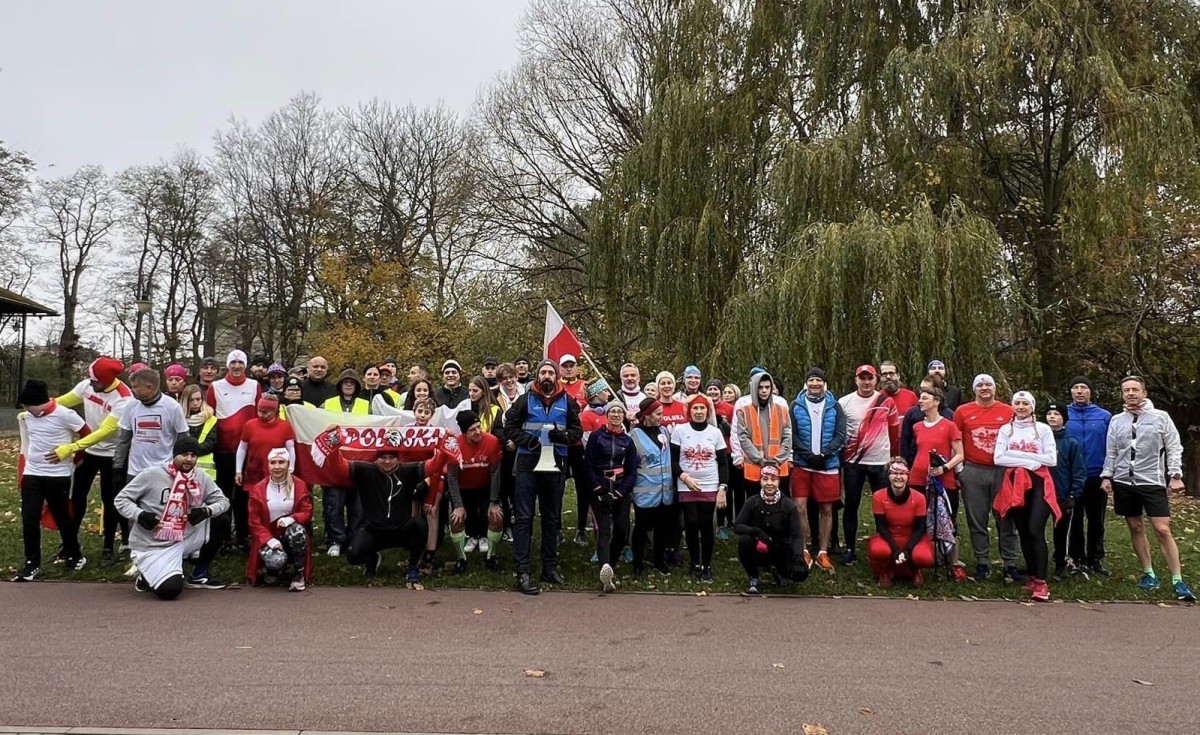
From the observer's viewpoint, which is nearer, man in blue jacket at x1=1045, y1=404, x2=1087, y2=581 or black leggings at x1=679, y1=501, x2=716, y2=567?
black leggings at x1=679, y1=501, x2=716, y2=567

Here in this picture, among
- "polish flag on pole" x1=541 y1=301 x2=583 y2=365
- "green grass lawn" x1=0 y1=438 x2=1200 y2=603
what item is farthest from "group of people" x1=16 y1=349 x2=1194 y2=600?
"polish flag on pole" x1=541 y1=301 x2=583 y2=365

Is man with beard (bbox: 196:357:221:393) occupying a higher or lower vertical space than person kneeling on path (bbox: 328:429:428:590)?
higher

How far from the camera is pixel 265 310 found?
35.9 m

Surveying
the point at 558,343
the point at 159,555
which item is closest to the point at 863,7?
the point at 558,343

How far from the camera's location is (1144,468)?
7.60 meters

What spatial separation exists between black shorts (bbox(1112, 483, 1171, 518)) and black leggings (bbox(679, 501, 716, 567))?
12.7 feet

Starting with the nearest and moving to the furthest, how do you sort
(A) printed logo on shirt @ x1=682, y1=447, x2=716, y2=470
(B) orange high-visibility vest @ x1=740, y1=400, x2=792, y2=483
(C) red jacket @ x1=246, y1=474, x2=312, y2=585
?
(C) red jacket @ x1=246, y1=474, x2=312, y2=585, (A) printed logo on shirt @ x1=682, y1=447, x2=716, y2=470, (B) orange high-visibility vest @ x1=740, y1=400, x2=792, y2=483

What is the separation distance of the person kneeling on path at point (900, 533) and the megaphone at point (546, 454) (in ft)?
10.1

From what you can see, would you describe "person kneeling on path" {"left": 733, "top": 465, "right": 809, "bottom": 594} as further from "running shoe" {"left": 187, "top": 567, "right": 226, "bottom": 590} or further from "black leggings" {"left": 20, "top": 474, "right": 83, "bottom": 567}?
"black leggings" {"left": 20, "top": 474, "right": 83, "bottom": 567}

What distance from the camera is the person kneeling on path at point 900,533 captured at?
24.6 feet

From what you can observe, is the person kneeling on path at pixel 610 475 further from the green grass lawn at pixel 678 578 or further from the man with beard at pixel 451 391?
the man with beard at pixel 451 391

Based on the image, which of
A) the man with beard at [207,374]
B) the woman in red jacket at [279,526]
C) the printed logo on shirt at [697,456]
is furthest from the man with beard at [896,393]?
the man with beard at [207,374]

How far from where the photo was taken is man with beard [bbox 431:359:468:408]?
8.58m

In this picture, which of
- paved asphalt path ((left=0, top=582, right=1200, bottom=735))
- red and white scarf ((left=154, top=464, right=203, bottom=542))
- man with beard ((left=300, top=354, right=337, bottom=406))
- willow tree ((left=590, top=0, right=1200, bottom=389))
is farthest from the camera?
willow tree ((left=590, top=0, right=1200, bottom=389))
